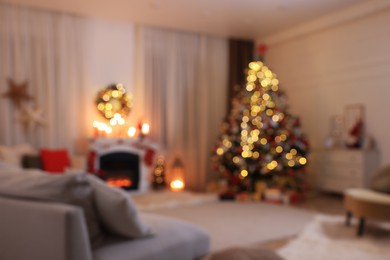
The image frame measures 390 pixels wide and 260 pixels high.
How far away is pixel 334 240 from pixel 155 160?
398cm

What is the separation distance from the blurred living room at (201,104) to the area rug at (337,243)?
0.16 metres

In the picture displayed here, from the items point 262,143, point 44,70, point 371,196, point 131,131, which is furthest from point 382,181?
point 44,70

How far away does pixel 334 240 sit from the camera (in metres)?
4.00

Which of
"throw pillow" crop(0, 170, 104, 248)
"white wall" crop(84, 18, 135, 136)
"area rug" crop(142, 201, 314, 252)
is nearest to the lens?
"throw pillow" crop(0, 170, 104, 248)

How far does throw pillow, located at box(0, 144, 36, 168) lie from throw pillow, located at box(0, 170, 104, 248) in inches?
143

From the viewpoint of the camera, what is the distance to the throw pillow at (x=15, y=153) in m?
5.57

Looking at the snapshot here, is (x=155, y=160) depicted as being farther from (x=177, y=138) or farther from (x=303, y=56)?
(x=303, y=56)

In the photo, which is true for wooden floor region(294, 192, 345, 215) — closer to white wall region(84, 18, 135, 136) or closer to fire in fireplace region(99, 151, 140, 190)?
fire in fireplace region(99, 151, 140, 190)

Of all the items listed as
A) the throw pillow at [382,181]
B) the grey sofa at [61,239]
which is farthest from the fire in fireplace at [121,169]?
the grey sofa at [61,239]

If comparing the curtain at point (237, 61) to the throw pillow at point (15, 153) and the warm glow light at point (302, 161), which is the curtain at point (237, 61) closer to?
the warm glow light at point (302, 161)

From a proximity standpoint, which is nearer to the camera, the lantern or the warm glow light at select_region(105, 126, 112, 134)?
the warm glow light at select_region(105, 126, 112, 134)

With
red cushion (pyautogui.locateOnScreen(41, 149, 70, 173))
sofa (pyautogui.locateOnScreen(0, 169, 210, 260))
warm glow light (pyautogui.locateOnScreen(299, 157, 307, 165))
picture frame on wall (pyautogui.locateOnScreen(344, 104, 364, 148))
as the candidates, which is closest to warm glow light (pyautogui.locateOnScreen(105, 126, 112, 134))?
red cushion (pyautogui.locateOnScreen(41, 149, 70, 173))

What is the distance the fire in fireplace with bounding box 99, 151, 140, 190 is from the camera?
22.2ft

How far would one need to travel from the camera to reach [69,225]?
6.01ft
